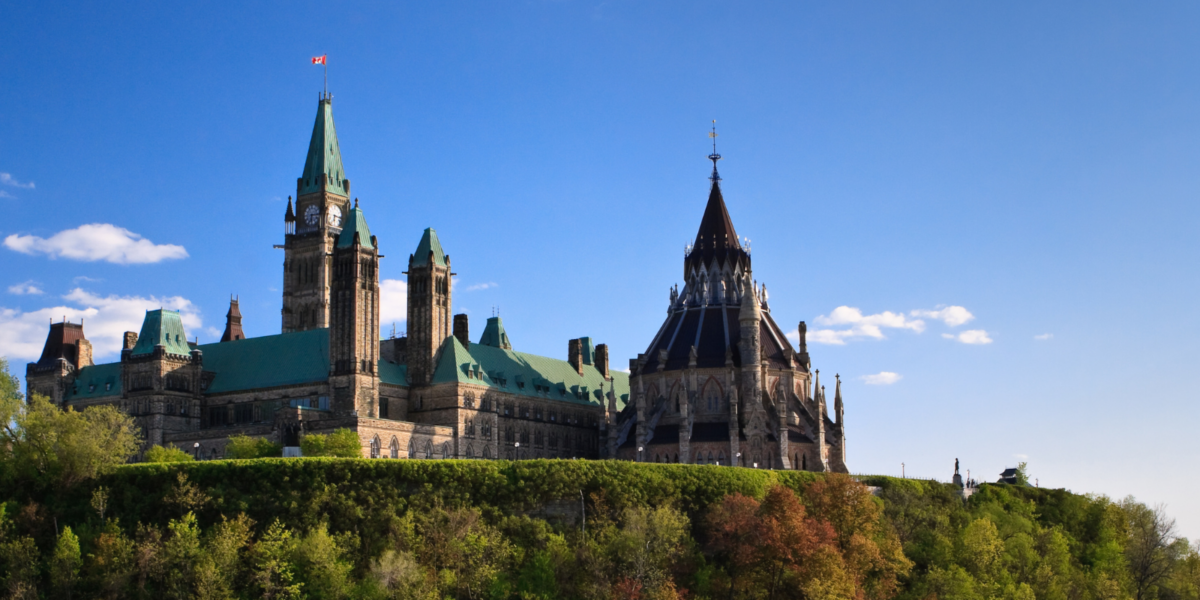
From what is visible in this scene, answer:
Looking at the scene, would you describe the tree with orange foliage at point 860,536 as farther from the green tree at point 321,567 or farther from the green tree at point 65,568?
the green tree at point 65,568

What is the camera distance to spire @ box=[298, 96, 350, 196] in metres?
187

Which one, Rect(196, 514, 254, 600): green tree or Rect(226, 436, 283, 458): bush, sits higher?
Rect(226, 436, 283, 458): bush

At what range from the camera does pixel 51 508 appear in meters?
100

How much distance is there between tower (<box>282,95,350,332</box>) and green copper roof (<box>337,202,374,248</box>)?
3482cm

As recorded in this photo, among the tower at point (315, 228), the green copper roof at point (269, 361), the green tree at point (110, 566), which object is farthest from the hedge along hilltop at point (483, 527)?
the tower at point (315, 228)

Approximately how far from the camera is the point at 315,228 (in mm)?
185625

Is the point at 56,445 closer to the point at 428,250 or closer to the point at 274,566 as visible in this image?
the point at 274,566

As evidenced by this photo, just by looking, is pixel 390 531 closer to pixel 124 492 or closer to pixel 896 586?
pixel 124 492

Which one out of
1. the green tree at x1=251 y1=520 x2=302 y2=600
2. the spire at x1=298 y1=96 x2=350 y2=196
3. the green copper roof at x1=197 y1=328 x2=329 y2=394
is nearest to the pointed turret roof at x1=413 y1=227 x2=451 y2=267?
the green copper roof at x1=197 y1=328 x2=329 y2=394

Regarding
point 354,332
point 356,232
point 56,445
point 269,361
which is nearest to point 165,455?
point 354,332

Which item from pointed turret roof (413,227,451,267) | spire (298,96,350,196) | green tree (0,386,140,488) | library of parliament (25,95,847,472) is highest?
spire (298,96,350,196)

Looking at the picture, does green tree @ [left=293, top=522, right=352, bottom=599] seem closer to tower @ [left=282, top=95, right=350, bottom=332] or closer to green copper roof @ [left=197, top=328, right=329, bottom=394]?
green copper roof @ [left=197, top=328, right=329, bottom=394]

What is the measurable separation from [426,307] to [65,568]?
5741cm

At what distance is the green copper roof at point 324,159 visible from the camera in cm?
18712
